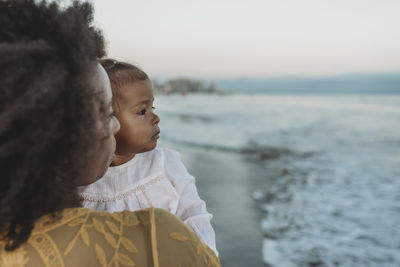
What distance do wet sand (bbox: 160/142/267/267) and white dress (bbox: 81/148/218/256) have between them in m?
2.06

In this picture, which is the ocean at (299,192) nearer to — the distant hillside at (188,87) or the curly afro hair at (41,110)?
the curly afro hair at (41,110)

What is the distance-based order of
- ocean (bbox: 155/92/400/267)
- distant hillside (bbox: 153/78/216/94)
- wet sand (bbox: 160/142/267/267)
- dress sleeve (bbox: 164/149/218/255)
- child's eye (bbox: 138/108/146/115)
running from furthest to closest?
distant hillside (bbox: 153/78/216/94), ocean (bbox: 155/92/400/267), wet sand (bbox: 160/142/267/267), child's eye (bbox: 138/108/146/115), dress sleeve (bbox: 164/149/218/255)

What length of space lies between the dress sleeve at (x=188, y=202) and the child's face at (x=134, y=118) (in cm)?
14

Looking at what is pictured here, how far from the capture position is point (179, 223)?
2.99 feet

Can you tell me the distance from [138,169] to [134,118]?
0.25 metres

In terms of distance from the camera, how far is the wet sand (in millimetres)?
3615

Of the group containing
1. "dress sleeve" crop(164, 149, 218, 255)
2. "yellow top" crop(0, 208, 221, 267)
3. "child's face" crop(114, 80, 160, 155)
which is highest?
"child's face" crop(114, 80, 160, 155)

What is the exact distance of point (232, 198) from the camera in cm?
512

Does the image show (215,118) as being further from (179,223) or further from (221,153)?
(179,223)

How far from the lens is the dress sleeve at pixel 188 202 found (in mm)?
1472

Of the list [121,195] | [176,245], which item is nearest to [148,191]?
[121,195]

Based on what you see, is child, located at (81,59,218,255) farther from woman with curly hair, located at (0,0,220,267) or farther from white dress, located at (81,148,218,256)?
woman with curly hair, located at (0,0,220,267)

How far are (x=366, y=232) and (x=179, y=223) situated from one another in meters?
4.11

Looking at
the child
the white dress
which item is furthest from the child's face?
the white dress
